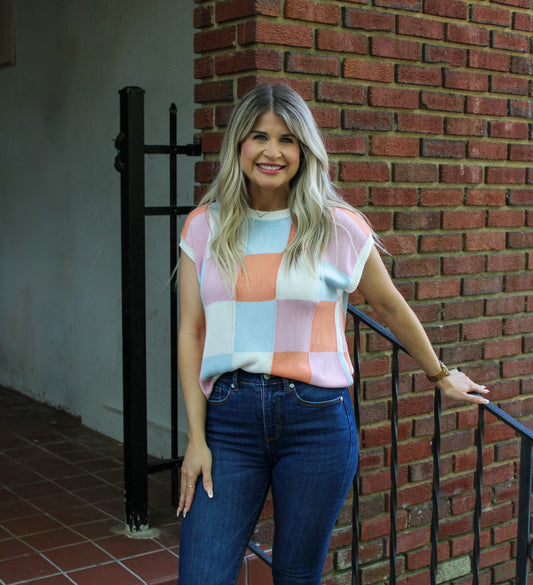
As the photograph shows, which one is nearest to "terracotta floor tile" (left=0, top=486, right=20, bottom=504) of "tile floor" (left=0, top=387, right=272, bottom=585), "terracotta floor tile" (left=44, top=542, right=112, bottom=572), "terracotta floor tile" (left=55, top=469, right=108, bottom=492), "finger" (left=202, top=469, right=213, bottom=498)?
"tile floor" (left=0, top=387, right=272, bottom=585)

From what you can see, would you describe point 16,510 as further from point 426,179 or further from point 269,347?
point 426,179

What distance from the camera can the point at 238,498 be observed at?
213 cm

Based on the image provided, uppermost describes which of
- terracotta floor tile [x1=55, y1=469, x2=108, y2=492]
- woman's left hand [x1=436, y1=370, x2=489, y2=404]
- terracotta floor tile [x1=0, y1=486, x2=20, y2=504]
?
woman's left hand [x1=436, y1=370, x2=489, y2=404]

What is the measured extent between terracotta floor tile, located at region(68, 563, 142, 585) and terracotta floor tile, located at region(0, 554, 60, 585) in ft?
0.31

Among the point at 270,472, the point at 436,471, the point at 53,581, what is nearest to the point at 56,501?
the point at 53,581

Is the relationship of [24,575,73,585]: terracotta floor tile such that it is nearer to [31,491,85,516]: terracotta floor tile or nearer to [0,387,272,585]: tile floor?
[0,387,272,585]: tile floor

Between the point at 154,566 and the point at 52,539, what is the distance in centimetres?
50

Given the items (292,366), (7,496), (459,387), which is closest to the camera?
(292,366)

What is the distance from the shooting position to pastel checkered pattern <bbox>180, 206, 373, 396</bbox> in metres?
2.11

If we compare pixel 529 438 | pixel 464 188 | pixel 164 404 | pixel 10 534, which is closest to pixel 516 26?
pixel 464 188

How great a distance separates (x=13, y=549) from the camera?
3.23 m

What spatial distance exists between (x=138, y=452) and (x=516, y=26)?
2583mm

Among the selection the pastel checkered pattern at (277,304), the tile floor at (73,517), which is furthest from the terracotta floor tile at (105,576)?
the pastel checkered pattern at (277,304)

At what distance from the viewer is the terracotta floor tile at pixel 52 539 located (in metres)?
3.28
